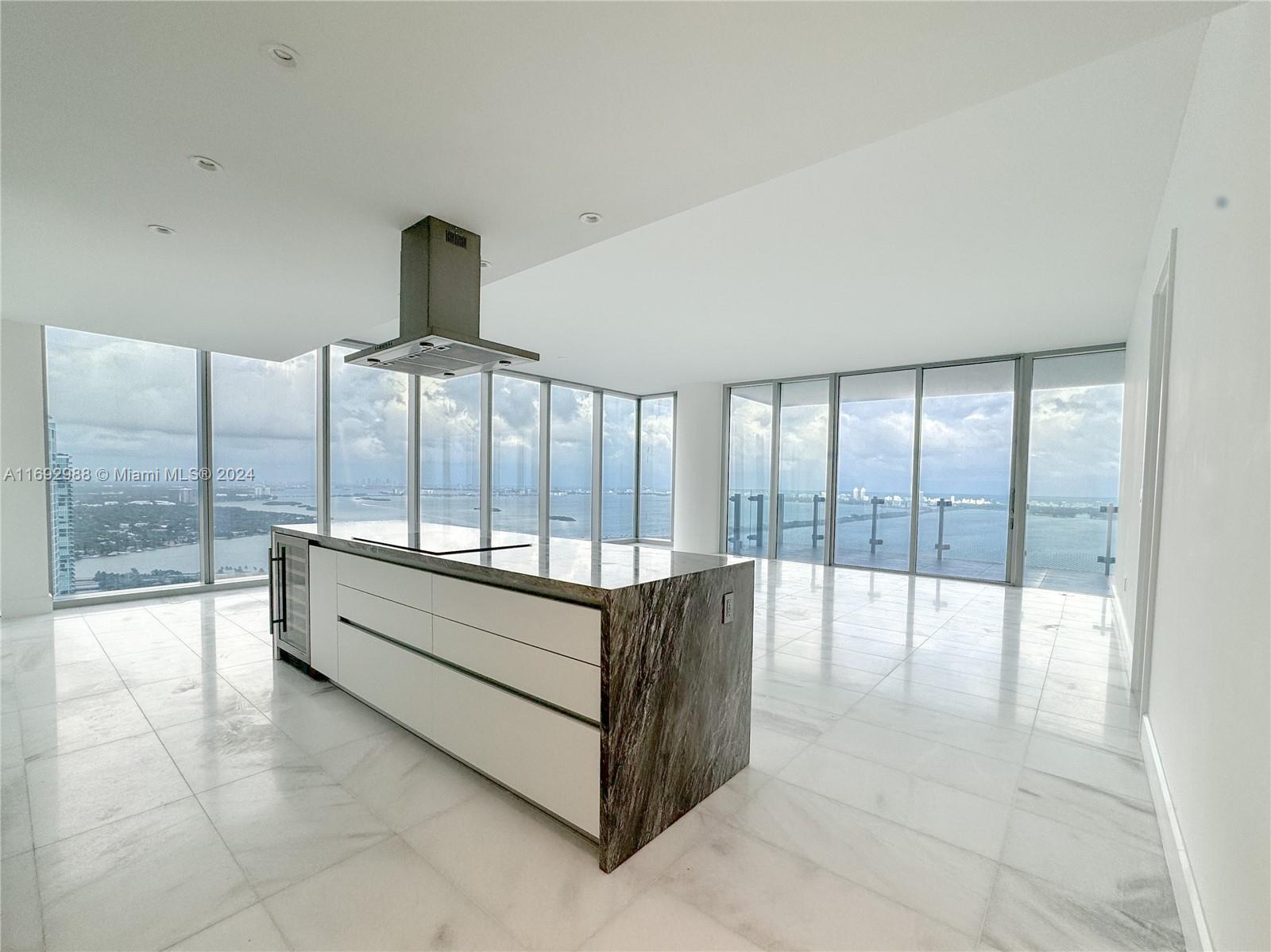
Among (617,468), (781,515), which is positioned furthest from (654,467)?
(781,515)

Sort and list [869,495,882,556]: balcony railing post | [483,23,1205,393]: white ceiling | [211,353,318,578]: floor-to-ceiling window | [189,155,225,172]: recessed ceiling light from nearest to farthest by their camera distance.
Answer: [189,155,225,172]: recessed ceiling light < [483,23,1205,393]: white ceiling < [211,353,318,578]: floor-to-ceiling window < [869,495,882,556]: balcony railing post

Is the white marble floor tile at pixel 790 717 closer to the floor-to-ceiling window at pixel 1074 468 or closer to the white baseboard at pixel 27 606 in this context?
the floor-to-ceiling window at pixel 1074 468

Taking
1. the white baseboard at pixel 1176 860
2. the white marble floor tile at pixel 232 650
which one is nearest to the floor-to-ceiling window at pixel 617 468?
the white marble floor tile at pixel 232 650

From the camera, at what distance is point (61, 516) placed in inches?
211

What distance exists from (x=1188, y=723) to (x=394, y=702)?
3.14 metres

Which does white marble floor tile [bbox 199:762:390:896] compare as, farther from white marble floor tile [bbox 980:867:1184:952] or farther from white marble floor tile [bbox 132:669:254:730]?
white marble floor tile [bbox 980:867:1184:952]

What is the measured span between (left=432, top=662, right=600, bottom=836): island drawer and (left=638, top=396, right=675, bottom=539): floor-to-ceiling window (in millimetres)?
8657

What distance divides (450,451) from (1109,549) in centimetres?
826

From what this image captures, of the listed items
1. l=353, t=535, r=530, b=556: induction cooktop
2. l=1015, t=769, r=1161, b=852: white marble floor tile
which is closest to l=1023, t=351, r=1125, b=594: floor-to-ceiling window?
l=1015, t=769, r=1161, b=852: white marble floor tile

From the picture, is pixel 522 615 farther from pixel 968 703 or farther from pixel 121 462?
pixel 121 462

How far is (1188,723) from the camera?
1849 millimetres

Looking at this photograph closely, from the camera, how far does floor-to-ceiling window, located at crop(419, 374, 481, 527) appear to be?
24.2 feet

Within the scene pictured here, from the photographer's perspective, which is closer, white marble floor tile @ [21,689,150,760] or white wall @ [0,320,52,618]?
white marble floor tile @ [21,689,150,760]

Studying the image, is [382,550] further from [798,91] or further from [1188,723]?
[1188,723]
